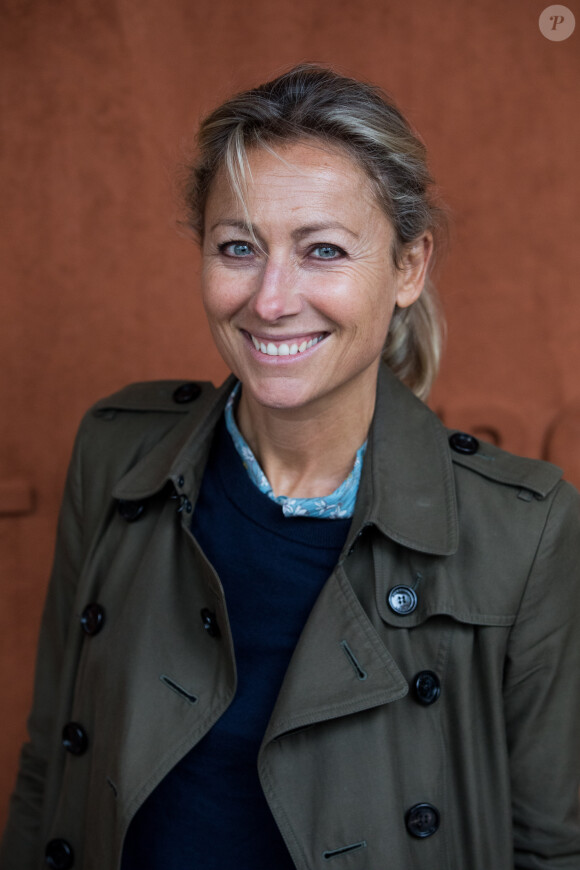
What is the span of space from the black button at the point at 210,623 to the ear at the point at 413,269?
653 millimetres

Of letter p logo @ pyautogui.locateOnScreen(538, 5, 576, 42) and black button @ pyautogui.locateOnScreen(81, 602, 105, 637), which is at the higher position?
letter p logo @ pyautogui.locateOnScreen(538, 5, 576, 42)

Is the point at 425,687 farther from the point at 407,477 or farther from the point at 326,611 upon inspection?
the point at 407,477

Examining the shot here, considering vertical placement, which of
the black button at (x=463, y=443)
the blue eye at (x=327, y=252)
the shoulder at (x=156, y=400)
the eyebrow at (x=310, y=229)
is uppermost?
the eyebrow at (x=310, y=229)

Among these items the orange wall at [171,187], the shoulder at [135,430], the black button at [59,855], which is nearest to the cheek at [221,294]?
the shoulder at [135,430]

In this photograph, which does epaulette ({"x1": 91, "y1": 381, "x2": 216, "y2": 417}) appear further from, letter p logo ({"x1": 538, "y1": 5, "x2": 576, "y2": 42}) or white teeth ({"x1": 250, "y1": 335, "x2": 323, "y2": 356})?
letter p logo ({"x1": 538, "y1": 5, "x2": 576, "y2": 42})

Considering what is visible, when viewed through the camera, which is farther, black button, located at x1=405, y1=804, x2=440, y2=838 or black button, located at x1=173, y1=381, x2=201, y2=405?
black button, located at x1=173, y1=381, x2=201, y2=405

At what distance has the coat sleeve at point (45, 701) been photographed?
5.78ft

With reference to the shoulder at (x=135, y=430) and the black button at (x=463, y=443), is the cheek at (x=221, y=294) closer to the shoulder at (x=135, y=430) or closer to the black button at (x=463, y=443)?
the shoulder at (x=135, y=430)

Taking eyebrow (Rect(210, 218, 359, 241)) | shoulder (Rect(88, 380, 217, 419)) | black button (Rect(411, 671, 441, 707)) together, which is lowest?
black button (Rect(411, 671, 441, 707))

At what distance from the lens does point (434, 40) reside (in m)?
2.20

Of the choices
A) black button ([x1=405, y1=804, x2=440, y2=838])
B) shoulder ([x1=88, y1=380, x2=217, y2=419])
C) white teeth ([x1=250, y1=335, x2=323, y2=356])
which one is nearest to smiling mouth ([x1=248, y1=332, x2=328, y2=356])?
white teeth ([x1=250, y1=335, x2=323, y2=356])

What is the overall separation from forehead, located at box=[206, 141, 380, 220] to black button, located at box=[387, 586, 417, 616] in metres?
0.61

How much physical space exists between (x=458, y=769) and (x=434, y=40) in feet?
5.51

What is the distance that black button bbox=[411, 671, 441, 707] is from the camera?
1437 mm
